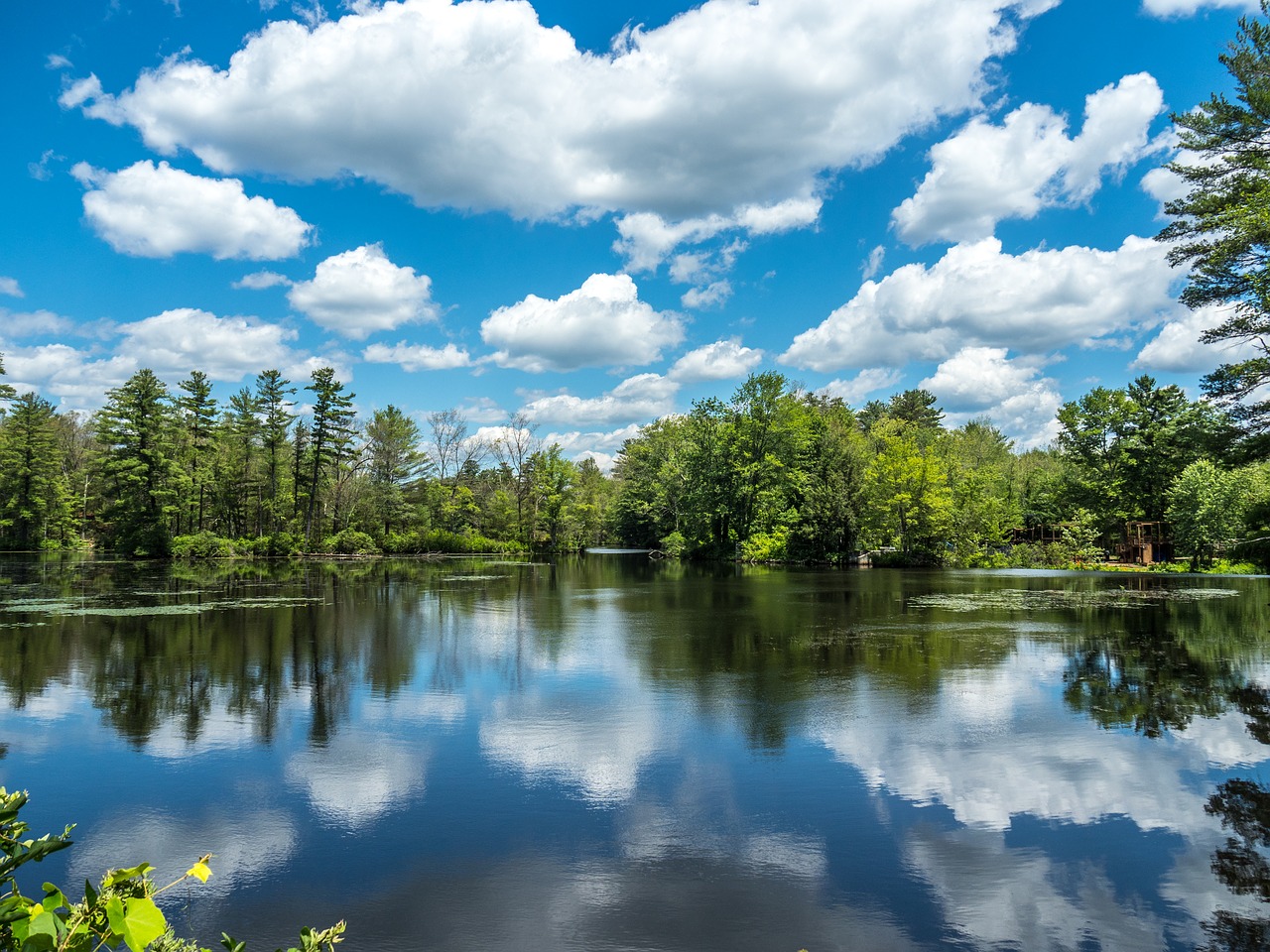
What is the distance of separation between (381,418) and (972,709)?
68.7 meters

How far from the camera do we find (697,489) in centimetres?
6012

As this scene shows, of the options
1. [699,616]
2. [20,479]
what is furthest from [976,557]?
[20,479]

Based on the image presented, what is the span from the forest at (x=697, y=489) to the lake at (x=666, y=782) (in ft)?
102

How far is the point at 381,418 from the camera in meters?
71.8

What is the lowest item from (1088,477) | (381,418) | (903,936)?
(903,936)

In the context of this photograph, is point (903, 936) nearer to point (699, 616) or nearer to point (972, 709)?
point (972, 709)

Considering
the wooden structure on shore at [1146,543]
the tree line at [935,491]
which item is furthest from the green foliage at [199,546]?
the wooden structure on shore at [1146,543]

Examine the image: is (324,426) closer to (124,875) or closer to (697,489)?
(697,489)

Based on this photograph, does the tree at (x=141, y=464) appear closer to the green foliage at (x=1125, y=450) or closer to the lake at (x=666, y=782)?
the lake at (x=666, y=782)

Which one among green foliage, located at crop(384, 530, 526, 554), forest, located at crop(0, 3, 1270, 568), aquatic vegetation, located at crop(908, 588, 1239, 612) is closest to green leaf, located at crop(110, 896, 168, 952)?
aquatic vegetation, located at crop(908, 588, 1239, 612)

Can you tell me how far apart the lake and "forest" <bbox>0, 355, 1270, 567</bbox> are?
31.1 metres

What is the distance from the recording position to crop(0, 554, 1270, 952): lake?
5012mm

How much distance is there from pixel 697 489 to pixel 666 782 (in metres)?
53.1

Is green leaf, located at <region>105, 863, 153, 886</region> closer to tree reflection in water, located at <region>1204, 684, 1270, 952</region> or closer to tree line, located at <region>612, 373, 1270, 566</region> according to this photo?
tree reflection in water, located at <region>1204, 684, 1270, 952</region>
